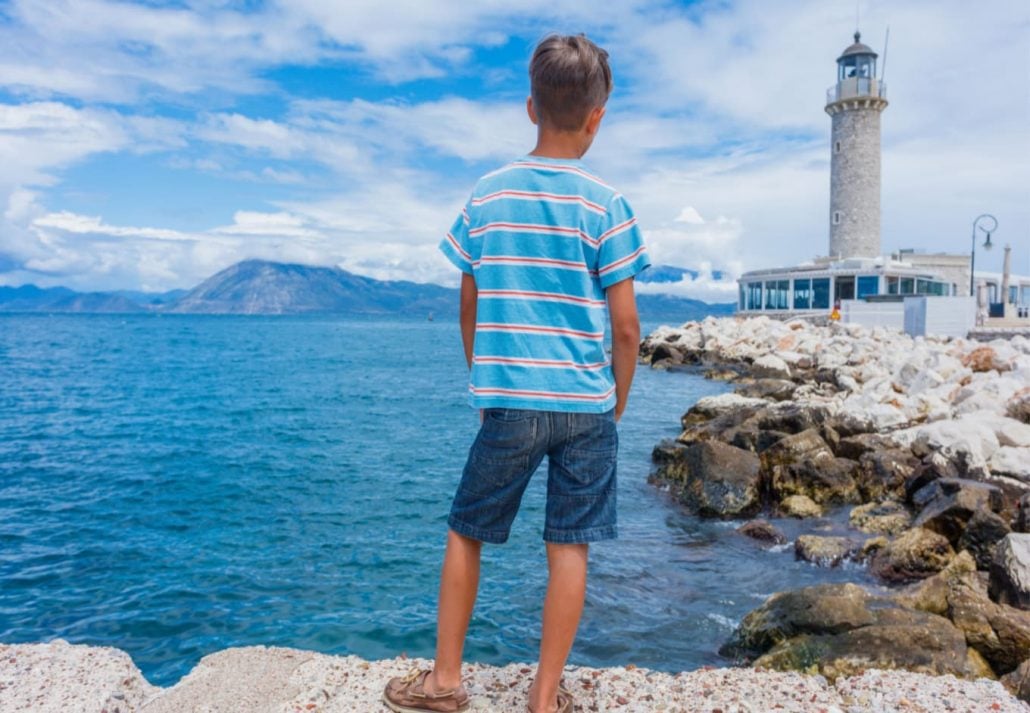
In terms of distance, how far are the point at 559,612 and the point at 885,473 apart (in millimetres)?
9034

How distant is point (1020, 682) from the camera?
164 inches

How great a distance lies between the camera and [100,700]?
143 inches

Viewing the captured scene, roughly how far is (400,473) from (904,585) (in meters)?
8.61

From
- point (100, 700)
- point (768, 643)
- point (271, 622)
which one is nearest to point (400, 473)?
point (271, 622)

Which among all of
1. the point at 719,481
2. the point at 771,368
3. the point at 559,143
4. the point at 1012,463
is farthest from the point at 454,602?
the point at 771,368

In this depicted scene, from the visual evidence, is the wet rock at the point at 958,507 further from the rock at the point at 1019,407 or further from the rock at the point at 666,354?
the rock at the point at 666,354

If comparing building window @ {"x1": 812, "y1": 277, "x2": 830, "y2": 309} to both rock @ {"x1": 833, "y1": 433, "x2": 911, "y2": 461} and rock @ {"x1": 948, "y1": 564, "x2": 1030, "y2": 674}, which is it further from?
rock @ {"x1": 948, "y1": 564, "x2": 1030, "y2": 674}

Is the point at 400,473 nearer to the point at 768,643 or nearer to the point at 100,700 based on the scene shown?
the point at 768,643

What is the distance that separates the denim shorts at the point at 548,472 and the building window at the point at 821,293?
154ft

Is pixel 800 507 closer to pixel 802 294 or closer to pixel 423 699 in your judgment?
pixel 423 699

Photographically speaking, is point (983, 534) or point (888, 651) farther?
point (983, 534)

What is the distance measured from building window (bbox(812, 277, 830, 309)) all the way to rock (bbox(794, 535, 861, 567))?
41.1 meters

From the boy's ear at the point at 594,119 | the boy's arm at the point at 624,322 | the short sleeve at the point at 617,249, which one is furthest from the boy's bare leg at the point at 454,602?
the boy's ear at the point at 594,119

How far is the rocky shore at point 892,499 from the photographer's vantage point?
483cm
